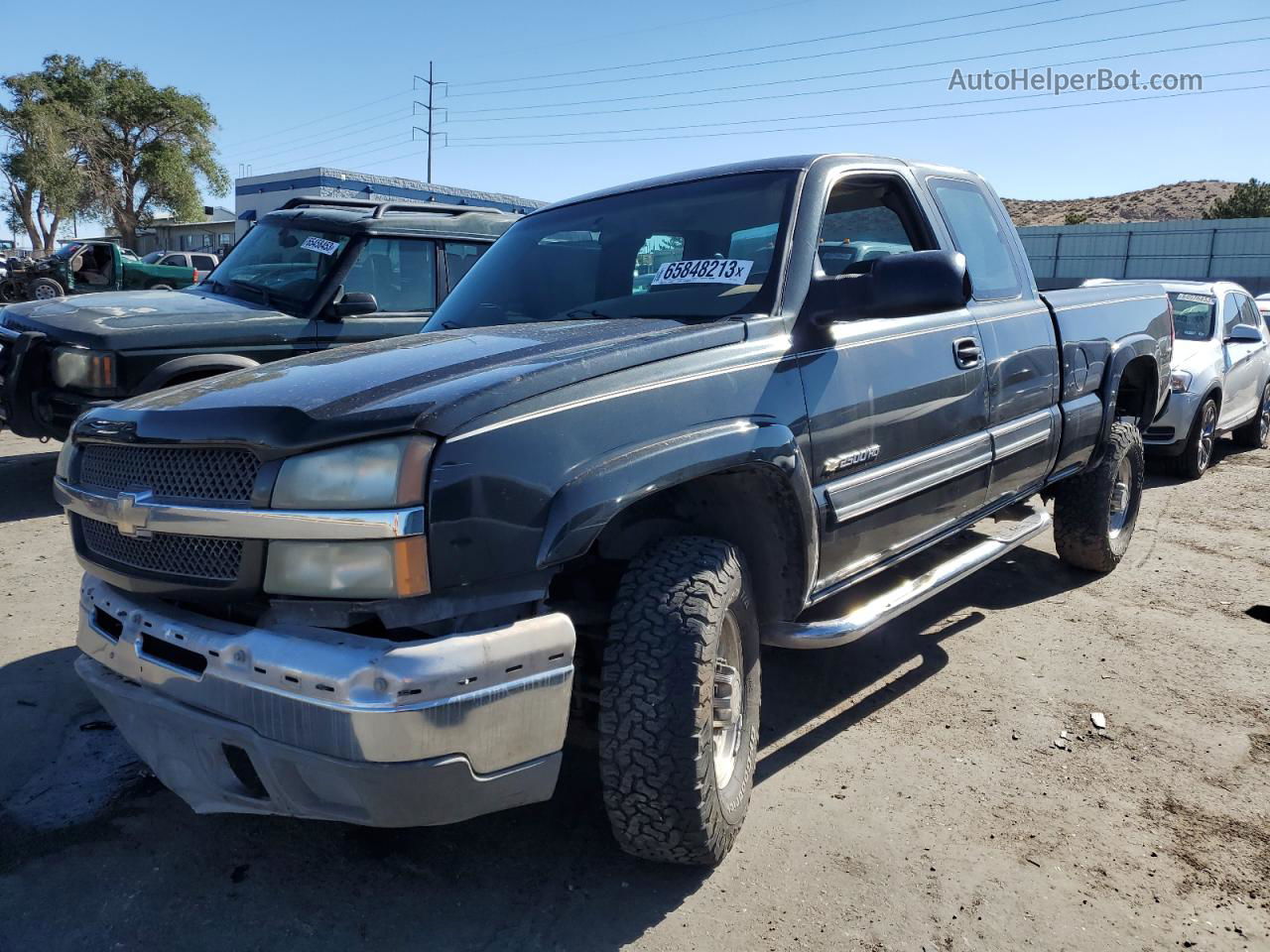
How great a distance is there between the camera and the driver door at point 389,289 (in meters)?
6.17

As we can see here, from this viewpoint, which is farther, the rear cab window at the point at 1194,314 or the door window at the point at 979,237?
the rear cab window at the point at 1194,314

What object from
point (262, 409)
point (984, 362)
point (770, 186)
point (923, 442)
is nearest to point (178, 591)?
point (262, 409)

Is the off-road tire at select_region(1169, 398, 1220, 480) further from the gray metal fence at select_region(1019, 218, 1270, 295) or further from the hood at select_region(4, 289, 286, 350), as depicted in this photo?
the gray metal fence at select_region(1019, 218, 1270, 295)

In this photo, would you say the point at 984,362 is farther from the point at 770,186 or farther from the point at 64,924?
the point at 64,924

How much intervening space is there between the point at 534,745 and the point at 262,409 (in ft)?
3.15

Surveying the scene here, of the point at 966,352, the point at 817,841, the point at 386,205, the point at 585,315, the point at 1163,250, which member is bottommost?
the point at 817,841

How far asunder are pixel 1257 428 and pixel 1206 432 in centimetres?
214

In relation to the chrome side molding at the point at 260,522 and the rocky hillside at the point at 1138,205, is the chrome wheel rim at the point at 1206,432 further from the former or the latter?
the rocky hillside at the point at 1138,205

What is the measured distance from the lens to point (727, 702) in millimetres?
2506

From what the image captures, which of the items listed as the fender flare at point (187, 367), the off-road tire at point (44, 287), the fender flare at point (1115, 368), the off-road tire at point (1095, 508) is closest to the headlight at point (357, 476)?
the fender flare at point (187, 367)

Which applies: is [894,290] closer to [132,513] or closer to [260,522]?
[260,522]

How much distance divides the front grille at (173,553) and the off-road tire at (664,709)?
90 cm

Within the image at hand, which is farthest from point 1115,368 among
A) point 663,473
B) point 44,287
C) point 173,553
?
point 44,287

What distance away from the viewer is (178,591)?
85.4 inches
